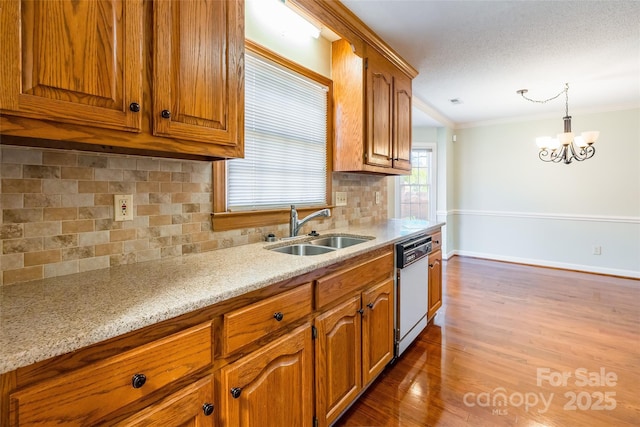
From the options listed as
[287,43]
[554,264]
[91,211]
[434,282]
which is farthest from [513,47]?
[554,264]

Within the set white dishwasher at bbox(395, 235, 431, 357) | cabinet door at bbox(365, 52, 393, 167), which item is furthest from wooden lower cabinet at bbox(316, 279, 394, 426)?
cabinet door at bbox(365, 52, 393, 167)

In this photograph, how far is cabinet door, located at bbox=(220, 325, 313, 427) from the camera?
104 centimetres

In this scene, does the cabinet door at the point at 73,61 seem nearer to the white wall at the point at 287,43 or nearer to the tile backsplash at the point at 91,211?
the tile backsplash at the point at 91,211

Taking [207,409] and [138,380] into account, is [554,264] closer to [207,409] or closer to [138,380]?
[207,409]

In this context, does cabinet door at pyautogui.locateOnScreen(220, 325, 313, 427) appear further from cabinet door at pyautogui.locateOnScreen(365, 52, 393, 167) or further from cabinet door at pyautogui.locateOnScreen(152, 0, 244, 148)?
cabinet door at pyautogui.locateOnScreen(365, 52, 393, 167)

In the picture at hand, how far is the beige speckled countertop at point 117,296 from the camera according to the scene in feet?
2.22

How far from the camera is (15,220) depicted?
105cm

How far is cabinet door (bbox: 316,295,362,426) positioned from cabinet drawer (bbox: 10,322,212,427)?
63cm

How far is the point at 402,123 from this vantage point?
2.97 meters

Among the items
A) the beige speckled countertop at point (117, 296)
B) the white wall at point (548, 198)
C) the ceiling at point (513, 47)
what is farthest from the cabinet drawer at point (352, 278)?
the white wall at point (548, 198)

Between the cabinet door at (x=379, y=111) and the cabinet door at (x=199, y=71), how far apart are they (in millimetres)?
1311

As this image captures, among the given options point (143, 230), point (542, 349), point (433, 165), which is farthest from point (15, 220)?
point (433, 165)

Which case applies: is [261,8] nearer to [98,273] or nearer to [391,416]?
[98,273]

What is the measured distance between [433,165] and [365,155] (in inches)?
133
